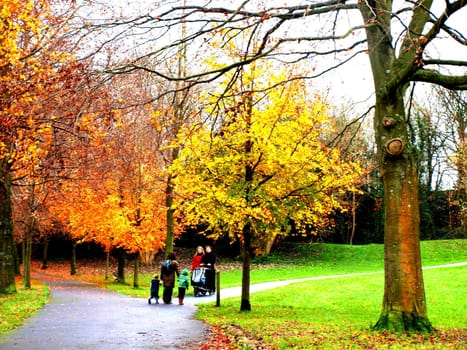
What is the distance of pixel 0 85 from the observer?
1013 centimetres

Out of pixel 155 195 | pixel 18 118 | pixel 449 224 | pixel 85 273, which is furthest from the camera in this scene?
pixel 449 224

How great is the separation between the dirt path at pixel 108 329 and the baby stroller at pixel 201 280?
4.23m

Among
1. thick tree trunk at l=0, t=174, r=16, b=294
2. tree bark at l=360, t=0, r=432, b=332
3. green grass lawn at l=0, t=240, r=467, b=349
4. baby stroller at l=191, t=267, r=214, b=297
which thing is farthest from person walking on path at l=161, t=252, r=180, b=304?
tree bark at l=360, t=0, r=432, b=332

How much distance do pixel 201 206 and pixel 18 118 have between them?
16.6ft

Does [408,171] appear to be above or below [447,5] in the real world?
below

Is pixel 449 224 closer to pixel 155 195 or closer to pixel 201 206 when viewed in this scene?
pixel 155 195

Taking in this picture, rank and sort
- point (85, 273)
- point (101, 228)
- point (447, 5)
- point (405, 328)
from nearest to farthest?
point (447, 5)
point (405, 328)
point (101, 228)
point (85, 273)

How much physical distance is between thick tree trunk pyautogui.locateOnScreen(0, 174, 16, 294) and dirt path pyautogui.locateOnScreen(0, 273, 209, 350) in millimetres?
3182

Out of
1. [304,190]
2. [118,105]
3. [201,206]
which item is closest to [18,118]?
[118,105]

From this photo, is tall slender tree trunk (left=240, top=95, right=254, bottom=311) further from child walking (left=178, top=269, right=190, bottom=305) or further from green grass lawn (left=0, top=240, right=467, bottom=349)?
child walking (left=178, top=269, right=190, bottom=305)

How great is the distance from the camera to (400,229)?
28.7 feet

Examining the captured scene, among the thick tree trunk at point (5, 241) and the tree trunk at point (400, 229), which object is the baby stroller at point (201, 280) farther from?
the tree trunk at point (400, 229)

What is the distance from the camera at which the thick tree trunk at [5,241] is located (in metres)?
17.0

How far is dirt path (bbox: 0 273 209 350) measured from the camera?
27.4 ft
